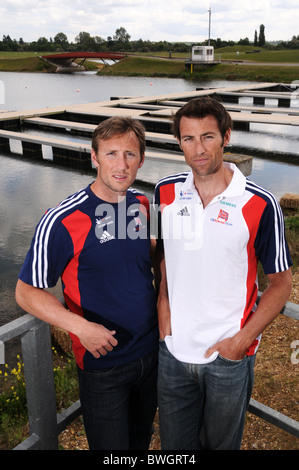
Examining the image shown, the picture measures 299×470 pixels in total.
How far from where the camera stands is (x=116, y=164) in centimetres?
212

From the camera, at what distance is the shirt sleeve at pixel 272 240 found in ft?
6.40

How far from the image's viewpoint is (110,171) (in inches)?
82.3

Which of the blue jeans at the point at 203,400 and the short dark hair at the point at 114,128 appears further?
the short dark hair at the point at 114,128

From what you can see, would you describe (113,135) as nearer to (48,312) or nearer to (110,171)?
(110,171)

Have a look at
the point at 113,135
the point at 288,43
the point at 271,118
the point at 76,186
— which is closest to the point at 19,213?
the point at 76,186

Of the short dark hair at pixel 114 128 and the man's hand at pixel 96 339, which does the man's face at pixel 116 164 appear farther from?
the man's hand at pixel 96 339

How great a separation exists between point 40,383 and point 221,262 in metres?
1.06

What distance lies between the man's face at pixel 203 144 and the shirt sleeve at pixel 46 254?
0.74 m

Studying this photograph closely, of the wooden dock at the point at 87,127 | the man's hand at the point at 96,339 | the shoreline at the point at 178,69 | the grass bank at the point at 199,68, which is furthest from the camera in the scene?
the grass bank at the point at 199,68

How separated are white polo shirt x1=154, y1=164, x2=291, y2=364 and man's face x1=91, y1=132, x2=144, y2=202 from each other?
37cm

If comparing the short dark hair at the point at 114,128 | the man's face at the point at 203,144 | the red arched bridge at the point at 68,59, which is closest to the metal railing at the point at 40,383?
the man's face at the point at 203,144

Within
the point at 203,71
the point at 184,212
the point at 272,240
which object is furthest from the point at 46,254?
the point at 203,71

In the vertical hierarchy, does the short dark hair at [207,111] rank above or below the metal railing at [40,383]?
above

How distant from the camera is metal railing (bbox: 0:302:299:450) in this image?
1.91 metres
